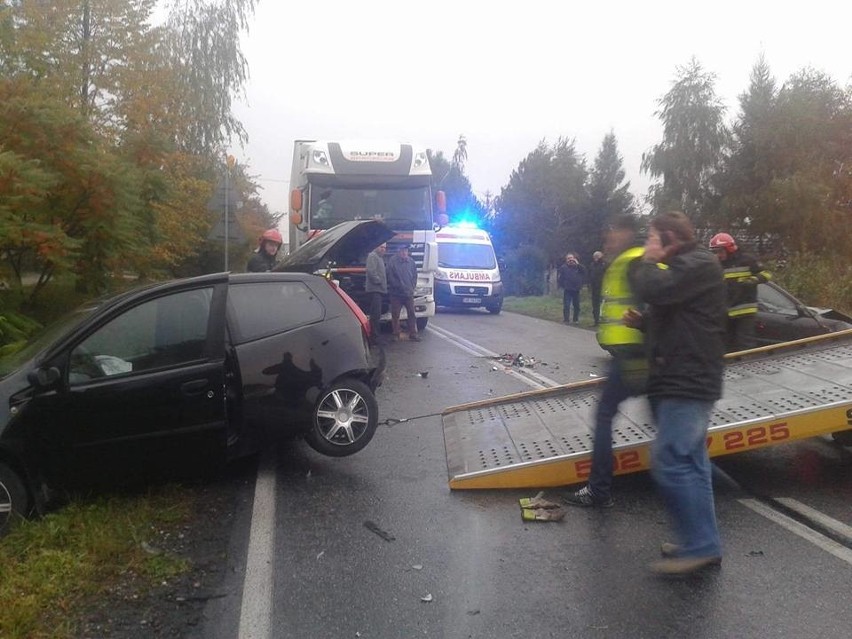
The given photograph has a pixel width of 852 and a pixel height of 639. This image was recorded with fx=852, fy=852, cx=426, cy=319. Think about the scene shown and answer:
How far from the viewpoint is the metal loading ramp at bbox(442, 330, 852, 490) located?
562 centimetres

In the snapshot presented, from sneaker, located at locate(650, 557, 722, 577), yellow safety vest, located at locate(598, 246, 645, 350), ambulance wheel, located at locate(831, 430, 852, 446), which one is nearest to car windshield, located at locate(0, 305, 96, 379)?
yellow safety vest, located at locate(598, 246, 645, 350)

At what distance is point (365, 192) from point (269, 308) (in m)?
9.71

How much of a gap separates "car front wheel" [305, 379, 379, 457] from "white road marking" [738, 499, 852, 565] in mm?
2855

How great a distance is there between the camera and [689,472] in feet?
14.7

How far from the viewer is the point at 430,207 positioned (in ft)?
54.9

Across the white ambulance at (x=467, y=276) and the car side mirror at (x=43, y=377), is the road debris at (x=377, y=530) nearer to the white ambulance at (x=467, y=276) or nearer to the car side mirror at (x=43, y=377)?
the car side mirror at (x=43, y=377)

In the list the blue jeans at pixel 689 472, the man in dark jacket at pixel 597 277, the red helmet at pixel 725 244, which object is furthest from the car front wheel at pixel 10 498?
the man in dark jacket at pixel 597 277

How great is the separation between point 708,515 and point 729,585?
0.36 m

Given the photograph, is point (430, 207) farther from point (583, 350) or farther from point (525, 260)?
point (525, 260)

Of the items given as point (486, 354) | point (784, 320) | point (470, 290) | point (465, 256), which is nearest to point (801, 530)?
point (784, 320)

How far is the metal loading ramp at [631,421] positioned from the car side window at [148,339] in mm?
2162

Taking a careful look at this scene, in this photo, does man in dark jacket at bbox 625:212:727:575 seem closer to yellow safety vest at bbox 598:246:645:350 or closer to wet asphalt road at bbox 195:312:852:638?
wet asphalt road at bbox 195:312:852:638

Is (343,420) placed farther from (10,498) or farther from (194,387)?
(10,498)

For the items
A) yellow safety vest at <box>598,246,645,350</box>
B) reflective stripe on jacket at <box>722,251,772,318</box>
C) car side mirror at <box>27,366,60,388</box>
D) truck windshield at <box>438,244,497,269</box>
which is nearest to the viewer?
yellow safety vest at <box>598,246,645,350</box>
